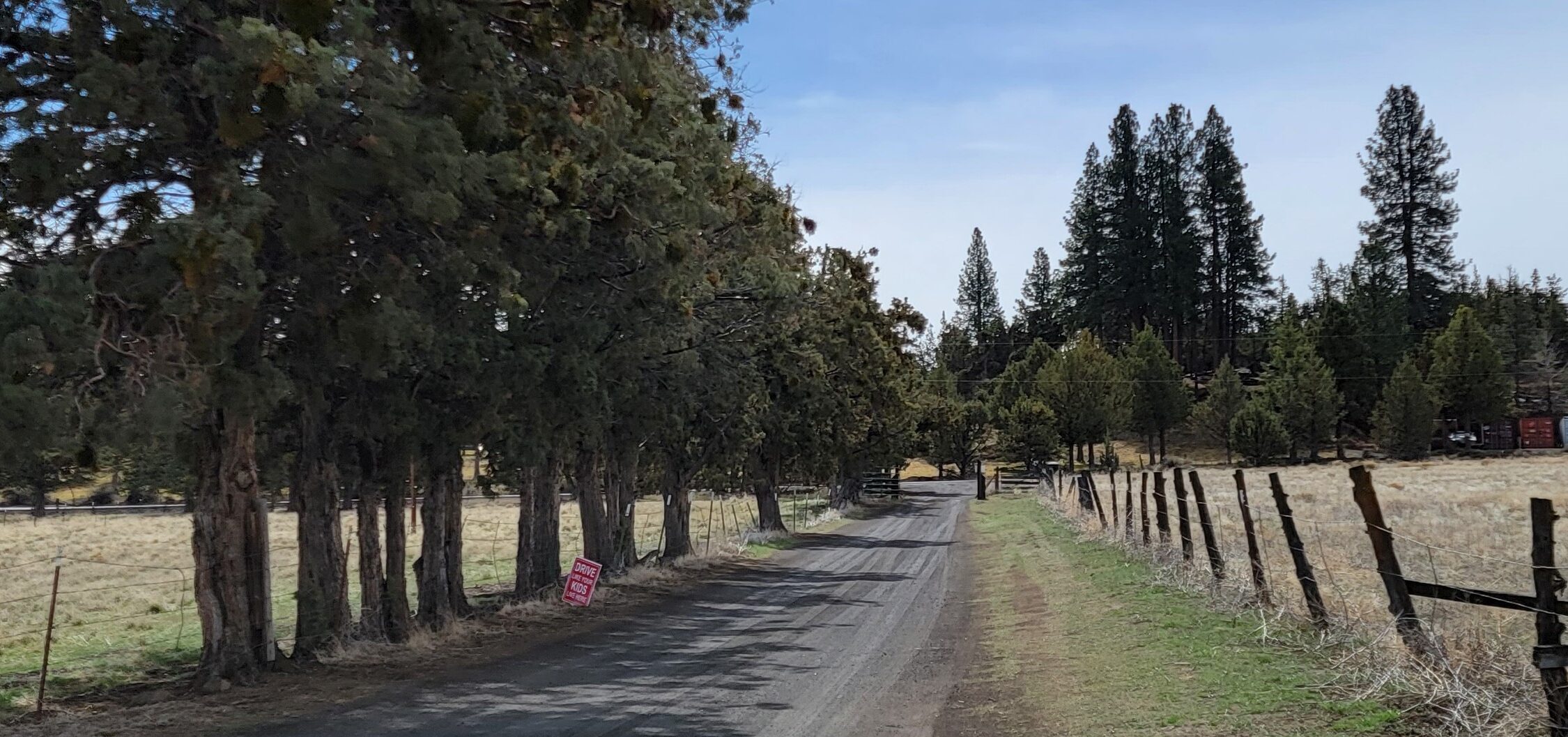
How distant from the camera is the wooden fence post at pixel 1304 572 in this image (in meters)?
10.9

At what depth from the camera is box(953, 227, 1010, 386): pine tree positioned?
125062mm

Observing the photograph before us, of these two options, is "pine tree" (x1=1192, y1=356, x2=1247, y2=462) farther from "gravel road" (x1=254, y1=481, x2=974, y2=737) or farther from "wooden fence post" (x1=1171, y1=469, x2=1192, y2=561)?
"wooden fence post" (x1=1171, y1=469, x2=1192, y2=561)

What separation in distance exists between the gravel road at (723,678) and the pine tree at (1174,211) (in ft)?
270

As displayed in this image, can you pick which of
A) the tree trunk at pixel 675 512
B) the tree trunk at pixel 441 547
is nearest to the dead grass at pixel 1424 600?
the tree trunk at pixel 441 547

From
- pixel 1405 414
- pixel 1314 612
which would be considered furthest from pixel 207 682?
pixel 1405 414

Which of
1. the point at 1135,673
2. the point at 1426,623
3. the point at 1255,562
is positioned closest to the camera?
the point at 1426,623

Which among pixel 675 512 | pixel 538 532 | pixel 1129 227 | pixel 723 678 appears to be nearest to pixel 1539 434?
pixel 1129 227

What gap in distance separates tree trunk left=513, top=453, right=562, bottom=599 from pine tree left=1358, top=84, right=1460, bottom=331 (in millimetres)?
86920

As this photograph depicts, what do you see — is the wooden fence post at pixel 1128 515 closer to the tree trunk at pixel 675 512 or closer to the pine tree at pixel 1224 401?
the tree trunk at pixel 675 512

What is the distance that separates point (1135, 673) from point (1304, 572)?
66.2 inches

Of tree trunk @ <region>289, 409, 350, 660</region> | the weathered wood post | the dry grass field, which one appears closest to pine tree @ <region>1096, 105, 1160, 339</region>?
the dry grass field

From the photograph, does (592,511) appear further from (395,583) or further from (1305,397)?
(1305,397)

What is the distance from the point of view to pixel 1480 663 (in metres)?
7.79

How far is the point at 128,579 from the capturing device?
97.8 ft
